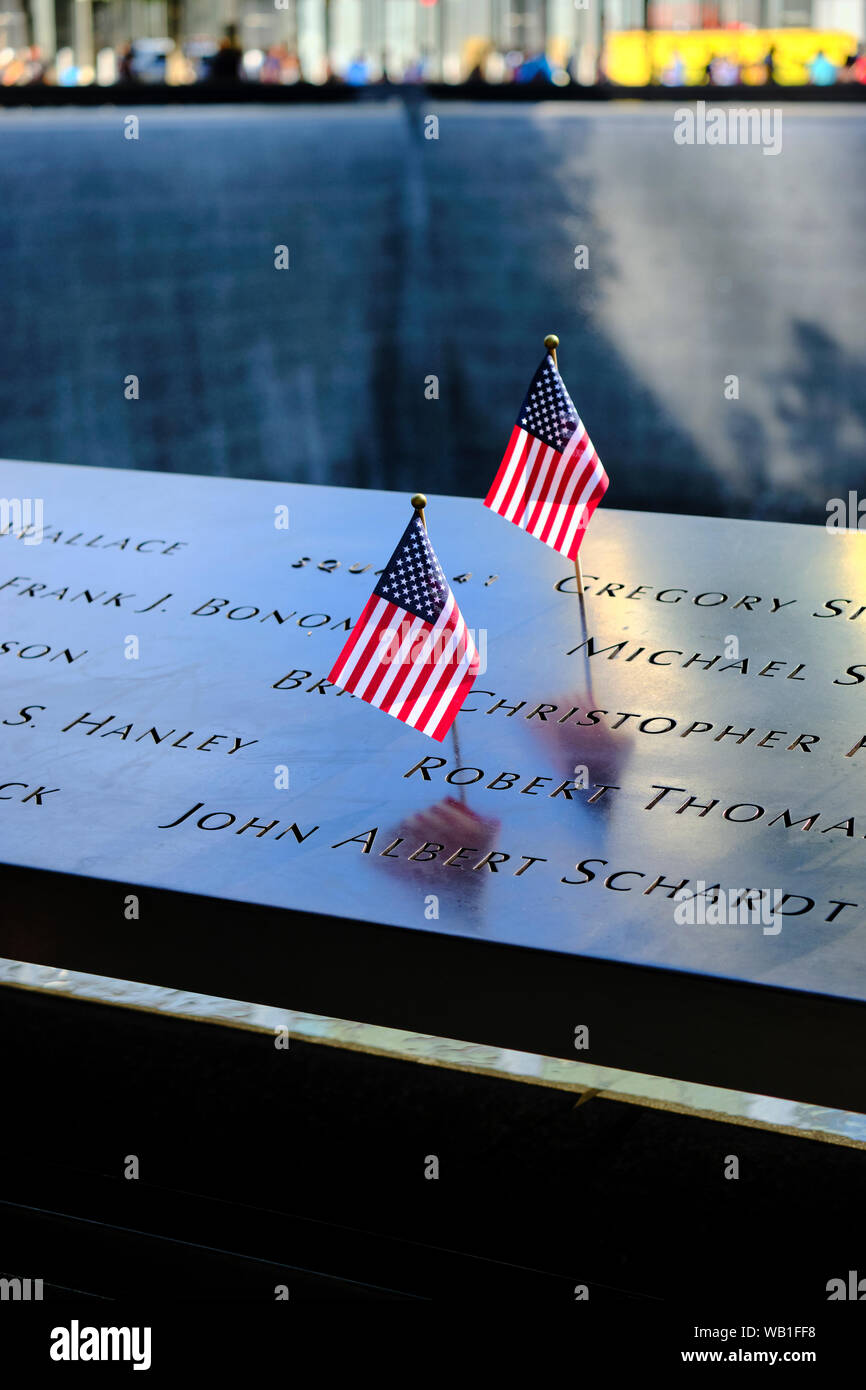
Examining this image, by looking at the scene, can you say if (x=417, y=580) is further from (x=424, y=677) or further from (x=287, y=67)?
(x=287, y=67)

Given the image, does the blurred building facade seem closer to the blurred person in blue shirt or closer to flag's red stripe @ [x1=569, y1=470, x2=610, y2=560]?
the blurred person in blue shirt

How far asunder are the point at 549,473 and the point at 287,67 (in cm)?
2733

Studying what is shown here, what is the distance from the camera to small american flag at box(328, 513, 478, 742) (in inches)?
179

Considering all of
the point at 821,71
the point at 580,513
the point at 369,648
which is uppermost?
the point at 821,71

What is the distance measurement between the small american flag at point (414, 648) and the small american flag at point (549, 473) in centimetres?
120

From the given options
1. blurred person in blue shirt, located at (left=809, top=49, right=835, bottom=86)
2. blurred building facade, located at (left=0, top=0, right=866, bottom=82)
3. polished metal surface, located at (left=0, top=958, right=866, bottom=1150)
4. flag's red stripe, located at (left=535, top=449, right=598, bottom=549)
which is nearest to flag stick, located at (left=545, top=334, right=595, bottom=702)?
flag's red stripe, located at (left=535, top=449, right=598, bottom=549)

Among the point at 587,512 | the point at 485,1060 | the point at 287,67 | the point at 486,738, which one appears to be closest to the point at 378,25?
the point at 287,67

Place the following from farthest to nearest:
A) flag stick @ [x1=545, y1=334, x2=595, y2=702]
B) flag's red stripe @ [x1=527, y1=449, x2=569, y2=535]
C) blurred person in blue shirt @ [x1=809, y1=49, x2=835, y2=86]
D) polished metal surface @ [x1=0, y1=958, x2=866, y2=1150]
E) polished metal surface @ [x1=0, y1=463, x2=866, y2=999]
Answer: blurred person in blue shirt @ [x1=809, y1=49, x2=835, y2=86], polished metal surface @ [x1=0, y1=958, x2=866, y2=1150], flag's red stripe @ [x1=527, y1=449, x2=569, y2=535], flag stick @ [x1=545, y1=334, x2=595, y2=702], polished metal surface @ [x1=0, y1=463, x2=866, y2=999]

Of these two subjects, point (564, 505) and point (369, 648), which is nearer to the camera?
point (369, 648)

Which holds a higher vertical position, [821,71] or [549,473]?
[821,71]

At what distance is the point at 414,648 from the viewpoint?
4.56 m

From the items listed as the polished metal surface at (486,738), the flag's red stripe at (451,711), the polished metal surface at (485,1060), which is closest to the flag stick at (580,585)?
the polished metal surface at (486,738)

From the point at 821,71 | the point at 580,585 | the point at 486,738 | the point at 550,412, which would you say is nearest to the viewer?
the point at 486,738
